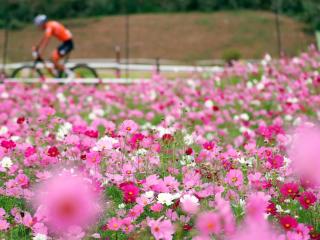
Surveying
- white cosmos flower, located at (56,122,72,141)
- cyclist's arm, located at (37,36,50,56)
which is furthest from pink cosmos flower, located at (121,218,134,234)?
cyclist's arm, located at (37,36,50,56)

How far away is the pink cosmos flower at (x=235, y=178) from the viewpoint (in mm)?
3455

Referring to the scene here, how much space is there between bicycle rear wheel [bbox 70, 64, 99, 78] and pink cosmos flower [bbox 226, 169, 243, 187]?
9.16m

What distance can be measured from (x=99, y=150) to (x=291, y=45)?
19504 millimetres

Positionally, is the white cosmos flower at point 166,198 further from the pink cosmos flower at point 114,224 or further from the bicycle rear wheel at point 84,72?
the bicycle rear wheel at point 84,72

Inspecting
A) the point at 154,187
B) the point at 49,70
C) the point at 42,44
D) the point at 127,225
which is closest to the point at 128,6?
the point at 49,70

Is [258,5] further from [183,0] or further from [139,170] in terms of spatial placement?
[139,170]

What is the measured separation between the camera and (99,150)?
377 cm

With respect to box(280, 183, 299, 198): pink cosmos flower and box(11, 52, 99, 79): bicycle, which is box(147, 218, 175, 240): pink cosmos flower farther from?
box(11, 52, 99, 79): bicycle

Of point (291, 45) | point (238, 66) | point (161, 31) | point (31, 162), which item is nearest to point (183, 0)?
point (161, 31)

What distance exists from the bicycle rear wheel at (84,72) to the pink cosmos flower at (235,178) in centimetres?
916

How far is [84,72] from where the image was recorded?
542 inches

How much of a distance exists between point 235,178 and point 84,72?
10.5 metres

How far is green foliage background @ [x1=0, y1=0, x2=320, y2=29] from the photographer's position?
21141 mm

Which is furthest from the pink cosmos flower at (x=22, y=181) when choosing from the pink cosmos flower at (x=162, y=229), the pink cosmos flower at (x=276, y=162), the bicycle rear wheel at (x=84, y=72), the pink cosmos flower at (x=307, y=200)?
the bicycle rear wheel at (x=84, y=72)
